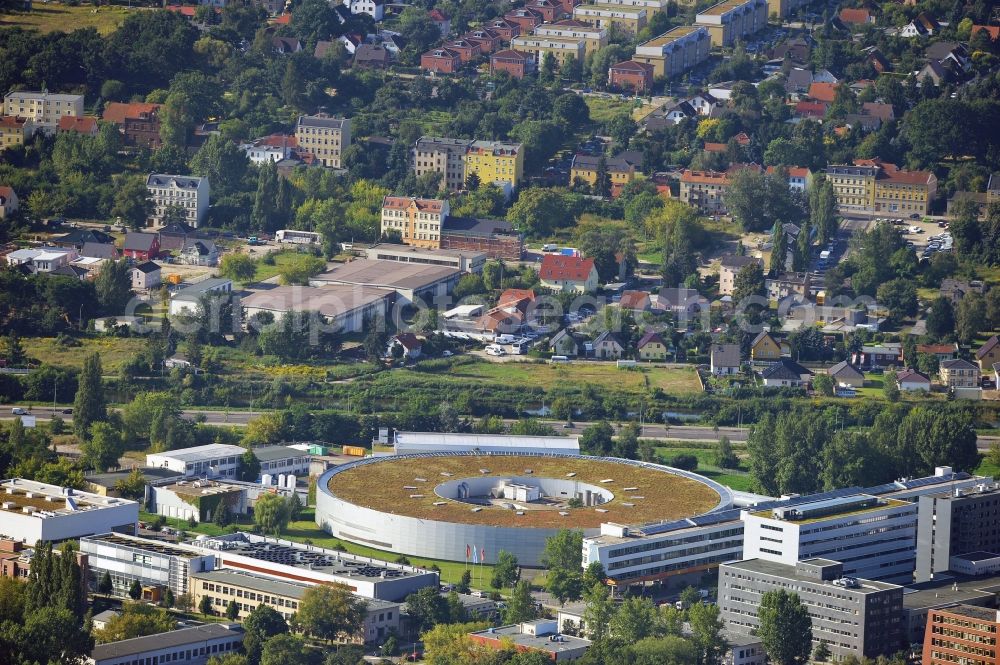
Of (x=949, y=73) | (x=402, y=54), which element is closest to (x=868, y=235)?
(x=949, y=73)

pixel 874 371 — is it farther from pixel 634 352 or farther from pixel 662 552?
pixel 662 552

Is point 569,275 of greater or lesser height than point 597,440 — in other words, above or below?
above

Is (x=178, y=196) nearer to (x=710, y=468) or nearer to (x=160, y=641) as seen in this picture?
(x=710, y=468)

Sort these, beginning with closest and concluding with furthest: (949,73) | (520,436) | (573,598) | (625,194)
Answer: (573,598) < (520,436) < (625,194) < (949,73)

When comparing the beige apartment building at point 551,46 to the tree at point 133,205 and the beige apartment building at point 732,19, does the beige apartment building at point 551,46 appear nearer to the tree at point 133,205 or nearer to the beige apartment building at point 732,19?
the beige apartment building at point 732,19

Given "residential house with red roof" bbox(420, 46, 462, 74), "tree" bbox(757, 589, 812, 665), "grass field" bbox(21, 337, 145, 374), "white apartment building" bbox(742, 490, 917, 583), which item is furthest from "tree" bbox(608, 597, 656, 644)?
"residential house with red roof" bbox(420, 46, 462, 74)

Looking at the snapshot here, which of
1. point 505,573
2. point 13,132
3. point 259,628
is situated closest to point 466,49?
point 13,132

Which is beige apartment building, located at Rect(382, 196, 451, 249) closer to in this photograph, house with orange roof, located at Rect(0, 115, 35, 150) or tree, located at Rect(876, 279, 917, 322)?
house with orange roof, located at Rect(0, 115, 35, 150)

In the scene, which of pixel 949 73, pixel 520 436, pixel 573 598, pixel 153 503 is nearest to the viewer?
pixel 573 598
